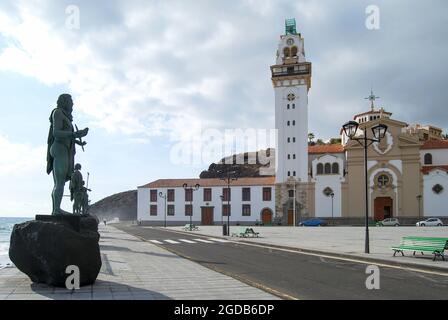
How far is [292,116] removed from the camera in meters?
67.5

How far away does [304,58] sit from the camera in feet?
228

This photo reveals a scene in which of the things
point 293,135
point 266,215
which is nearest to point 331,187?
point 293,135

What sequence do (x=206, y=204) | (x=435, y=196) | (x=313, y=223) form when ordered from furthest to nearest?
(x=206, y=204), (x=435, y=196), (x=313, y=223)

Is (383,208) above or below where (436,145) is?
below

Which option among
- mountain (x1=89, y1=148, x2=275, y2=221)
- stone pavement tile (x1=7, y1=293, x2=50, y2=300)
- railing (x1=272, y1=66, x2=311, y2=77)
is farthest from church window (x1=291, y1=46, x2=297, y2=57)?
stone pavement tile (x1=7, y1=293, x2=50, y2=300)

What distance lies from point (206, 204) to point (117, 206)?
83.6m

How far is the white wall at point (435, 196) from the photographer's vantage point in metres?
61.4

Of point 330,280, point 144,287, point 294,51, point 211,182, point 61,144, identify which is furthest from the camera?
point 211,182

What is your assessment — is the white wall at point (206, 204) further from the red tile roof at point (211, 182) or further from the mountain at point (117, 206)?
the mountain at point (117, 206)

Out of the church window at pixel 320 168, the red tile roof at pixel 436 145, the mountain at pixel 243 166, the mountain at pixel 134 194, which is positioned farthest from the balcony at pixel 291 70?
the mountain at pixel 134 194

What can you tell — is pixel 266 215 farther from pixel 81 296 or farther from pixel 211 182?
pixel 81 296

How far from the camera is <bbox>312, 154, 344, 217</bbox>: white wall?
6512 centimetres
